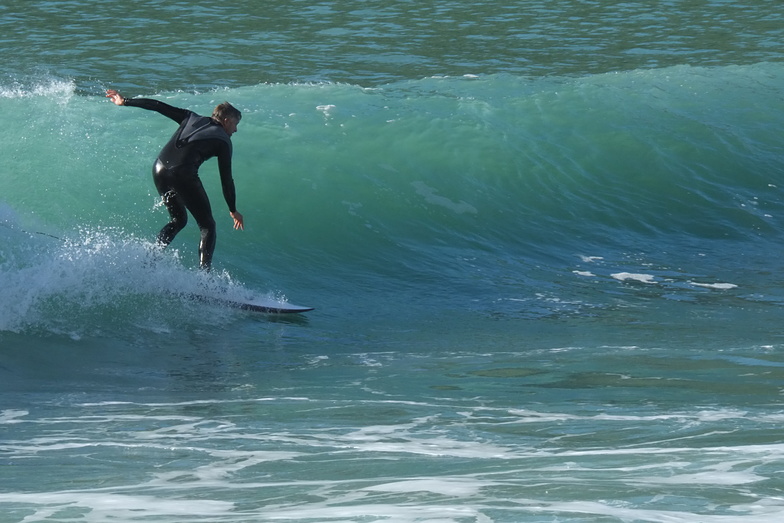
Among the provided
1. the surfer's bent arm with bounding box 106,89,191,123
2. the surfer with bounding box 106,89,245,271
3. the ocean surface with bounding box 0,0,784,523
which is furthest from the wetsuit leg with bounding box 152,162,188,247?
the surfer's bent arm with bounding box 106,89,191,123

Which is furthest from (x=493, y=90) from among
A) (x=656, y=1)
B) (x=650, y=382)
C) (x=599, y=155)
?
(x=656, y=1)

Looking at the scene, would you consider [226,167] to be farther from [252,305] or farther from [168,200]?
[252,305]

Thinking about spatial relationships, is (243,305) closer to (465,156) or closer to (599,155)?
(465,156)

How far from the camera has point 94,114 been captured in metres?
14.1

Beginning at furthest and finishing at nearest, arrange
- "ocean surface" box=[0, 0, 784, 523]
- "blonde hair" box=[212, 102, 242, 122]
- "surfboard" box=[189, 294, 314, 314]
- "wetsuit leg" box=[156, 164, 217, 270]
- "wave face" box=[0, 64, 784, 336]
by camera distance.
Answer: "wave face" box=[0, 64, 784, 336]
"surfboard" box=[189, 294, 314, 314]
"wetsuit leg" box=[156, 164, 217, 270]
"blonde hair" box=[212, 102, 242, 122]
"ocean surface" box=[0, 0, 784, 523]

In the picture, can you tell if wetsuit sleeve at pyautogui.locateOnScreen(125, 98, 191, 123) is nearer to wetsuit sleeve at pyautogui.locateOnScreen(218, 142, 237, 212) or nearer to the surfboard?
wetsuit sleeve at pyautogui.locateOnScreen(218, 142, 237, 212)

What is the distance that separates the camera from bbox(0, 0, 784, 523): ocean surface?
5.43 meters

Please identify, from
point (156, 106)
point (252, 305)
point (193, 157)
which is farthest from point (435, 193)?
point (156, 106)

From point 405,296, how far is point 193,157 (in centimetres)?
236

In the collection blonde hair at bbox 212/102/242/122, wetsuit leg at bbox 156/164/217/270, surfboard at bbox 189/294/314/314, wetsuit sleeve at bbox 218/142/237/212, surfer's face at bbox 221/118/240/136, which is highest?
blonde hair at bbox 212/102/242/122

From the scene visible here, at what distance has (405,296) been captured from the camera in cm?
1073

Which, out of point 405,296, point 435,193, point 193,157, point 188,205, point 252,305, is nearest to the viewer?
point 193,157

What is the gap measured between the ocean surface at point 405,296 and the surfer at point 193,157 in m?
0.59

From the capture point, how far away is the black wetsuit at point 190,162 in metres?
9.40
